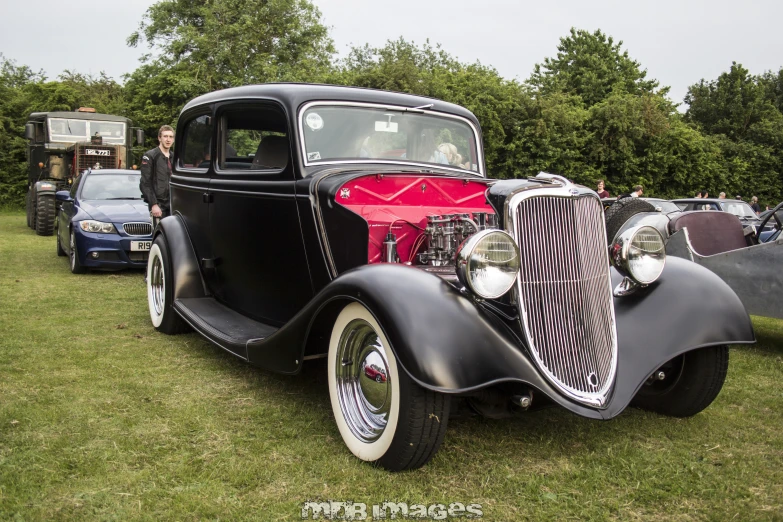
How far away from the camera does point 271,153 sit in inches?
176

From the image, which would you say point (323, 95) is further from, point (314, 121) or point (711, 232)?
point (711, 232)

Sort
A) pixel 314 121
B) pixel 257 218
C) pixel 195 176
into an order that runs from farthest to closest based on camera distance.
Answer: pixel 195 176, pixel 257 218, pixel 314 121

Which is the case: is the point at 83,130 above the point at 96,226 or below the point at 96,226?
above

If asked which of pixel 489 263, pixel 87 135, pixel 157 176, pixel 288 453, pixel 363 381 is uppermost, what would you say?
pixel 87 135

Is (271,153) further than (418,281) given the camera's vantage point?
Yes

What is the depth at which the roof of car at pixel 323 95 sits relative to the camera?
13.5ft

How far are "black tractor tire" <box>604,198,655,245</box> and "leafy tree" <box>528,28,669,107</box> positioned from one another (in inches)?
820

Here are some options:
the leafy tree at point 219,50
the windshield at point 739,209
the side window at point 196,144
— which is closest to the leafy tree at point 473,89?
the leafy tree at point 219,50

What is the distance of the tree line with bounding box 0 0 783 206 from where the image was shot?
21109mm

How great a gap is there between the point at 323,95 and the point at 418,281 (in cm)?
180

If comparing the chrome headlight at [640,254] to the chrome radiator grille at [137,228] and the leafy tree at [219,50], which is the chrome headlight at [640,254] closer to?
the chrome radiator grille at [137,228]

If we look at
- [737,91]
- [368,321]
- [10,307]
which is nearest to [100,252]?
[10,307]

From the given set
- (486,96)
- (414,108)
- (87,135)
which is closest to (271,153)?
(414,108)

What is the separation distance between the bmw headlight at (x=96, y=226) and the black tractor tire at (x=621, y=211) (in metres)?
6.55
